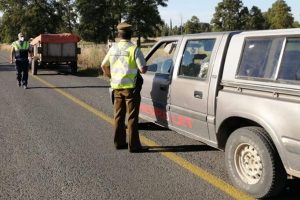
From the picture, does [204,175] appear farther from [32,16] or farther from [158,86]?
[32,16]

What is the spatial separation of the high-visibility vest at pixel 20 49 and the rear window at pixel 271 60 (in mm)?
11365

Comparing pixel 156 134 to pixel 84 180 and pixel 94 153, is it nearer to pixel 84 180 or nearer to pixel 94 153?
pixel 94 153

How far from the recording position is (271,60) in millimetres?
4926

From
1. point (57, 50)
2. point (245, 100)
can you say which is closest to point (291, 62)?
point (245, 100)

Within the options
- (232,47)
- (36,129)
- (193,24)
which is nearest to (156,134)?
(36,129)

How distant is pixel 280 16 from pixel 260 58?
3946 inches

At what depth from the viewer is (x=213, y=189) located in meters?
5.24

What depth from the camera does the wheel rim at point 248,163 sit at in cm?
500

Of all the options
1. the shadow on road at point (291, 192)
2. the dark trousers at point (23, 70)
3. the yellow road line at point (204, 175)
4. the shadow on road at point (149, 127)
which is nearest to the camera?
the shadow on road at point (291, 192)

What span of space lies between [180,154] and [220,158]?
0.56 meters

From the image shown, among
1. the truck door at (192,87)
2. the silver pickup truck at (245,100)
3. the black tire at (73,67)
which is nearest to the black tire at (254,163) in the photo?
the silver pickup truck at (245,100)

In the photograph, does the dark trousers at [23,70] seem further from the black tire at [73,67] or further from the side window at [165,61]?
the side window at [165,61]

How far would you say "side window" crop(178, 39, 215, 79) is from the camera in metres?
6.04

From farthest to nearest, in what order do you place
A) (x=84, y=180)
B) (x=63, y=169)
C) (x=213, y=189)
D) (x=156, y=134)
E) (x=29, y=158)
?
1. (x=156, y=134)
2. (x=29, y=158)
3. (x=63, y=169)
4. (x=84, y=180)
5. (x=213, y=189)
